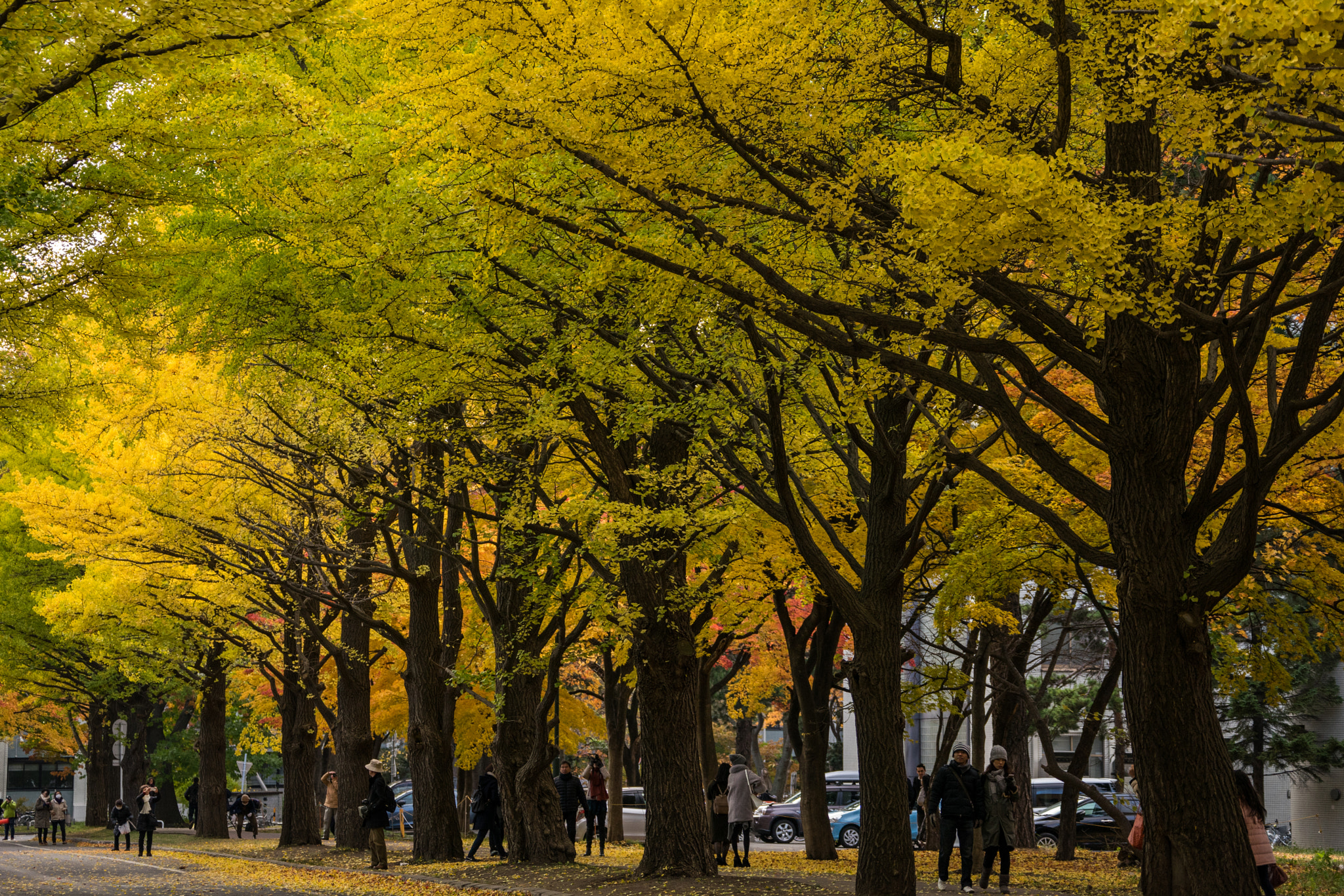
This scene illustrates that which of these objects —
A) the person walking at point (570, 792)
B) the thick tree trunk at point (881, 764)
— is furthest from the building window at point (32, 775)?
the thick tree trunk at point (881, 764)

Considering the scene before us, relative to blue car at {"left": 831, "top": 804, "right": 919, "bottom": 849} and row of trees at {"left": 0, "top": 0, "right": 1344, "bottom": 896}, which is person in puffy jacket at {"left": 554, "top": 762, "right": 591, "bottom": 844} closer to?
row of trees at {"left": 0, "top": 0, "right": 1344, "bottom": 896}

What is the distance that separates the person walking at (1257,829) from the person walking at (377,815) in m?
11.7

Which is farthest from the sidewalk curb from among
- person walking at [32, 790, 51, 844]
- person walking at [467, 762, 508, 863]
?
person walking at [32, 790, 51, 844]

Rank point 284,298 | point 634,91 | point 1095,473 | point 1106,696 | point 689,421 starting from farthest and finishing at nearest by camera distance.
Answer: point 1106,696 → point 1095,473 → point 689,421 → point 284,298 → point 634,91

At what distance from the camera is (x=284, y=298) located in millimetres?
11258

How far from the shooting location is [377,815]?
60.4 feet

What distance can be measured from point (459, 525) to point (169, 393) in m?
5.00

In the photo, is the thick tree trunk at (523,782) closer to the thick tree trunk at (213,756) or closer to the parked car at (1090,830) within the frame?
the parked car at (1090,830)

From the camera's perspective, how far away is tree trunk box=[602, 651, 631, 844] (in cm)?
2519

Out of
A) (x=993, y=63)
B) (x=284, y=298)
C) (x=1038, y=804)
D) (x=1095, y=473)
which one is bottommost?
(x=1038, y=804)

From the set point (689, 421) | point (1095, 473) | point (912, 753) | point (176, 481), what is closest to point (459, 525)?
point (176, 481)

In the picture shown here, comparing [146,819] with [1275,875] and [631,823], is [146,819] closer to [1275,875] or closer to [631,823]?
[631,823]

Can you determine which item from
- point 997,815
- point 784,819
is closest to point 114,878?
point 997,815

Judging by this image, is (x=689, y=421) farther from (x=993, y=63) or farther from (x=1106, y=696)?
(x=1106, y=696)
